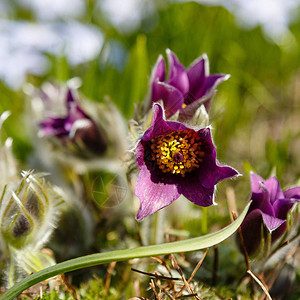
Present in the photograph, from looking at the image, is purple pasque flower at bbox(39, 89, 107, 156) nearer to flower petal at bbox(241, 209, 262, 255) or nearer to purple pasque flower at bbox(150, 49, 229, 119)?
purple pasque flower at bbox(150, 49, 229, 119)

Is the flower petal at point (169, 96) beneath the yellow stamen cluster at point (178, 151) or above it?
above

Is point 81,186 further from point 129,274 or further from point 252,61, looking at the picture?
point 252,61

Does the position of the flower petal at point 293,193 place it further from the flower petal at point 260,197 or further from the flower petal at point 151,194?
the flower petal at point 151,194

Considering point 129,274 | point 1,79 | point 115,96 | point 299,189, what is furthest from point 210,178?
point 1,79

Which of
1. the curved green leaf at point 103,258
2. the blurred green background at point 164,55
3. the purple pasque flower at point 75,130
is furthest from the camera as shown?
the blurred green background at point 164,55

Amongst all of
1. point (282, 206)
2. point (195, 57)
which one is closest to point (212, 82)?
point (282, 206)

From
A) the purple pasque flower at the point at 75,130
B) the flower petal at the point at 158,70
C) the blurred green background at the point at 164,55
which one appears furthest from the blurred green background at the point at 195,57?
the flower petal at the point at 158,70
